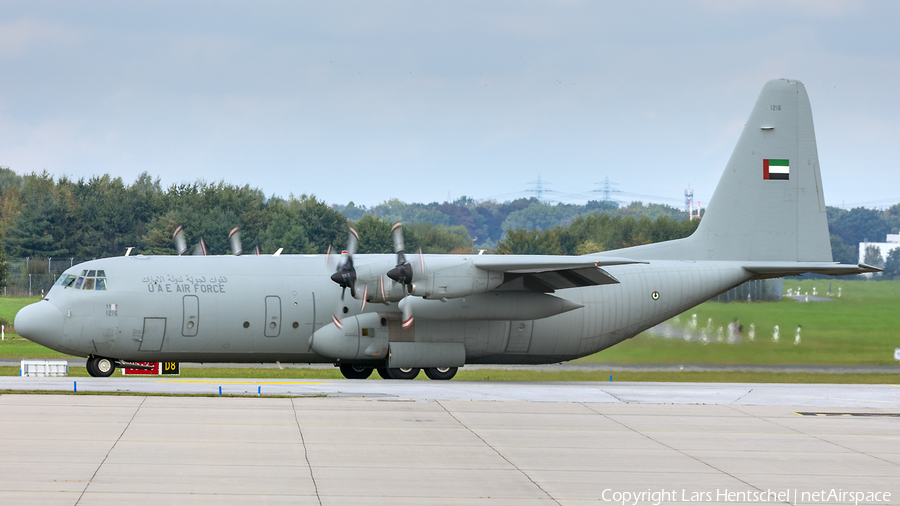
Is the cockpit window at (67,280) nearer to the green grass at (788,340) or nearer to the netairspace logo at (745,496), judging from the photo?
the green grass at (788,340)

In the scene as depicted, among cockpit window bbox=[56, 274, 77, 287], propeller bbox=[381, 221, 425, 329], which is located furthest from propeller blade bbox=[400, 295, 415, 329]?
cockpit window bbox=[56, 274, 77, 287]

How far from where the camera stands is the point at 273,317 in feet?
77.7

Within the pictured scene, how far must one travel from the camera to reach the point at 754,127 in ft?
88.4

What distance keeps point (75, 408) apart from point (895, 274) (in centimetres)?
3278

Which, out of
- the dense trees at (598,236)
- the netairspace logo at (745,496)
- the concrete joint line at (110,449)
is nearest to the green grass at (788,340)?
the concrete joint line at (110,449)

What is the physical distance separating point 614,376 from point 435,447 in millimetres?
17963

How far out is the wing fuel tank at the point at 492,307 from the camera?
2378cm

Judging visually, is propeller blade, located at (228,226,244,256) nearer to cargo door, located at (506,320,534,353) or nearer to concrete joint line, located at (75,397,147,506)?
cargo door, located at (506,320,534,353)

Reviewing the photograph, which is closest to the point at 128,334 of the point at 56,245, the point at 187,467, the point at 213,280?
the point at 213,280

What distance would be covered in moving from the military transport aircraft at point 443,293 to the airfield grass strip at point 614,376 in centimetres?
315

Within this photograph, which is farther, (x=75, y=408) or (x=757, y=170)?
(x=757, y=170)

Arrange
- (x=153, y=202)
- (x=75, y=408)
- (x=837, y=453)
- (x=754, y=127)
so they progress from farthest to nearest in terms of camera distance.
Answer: (x=153, y=202) < (x=754, y=127) < (x=75, y=408) < (x=837, y=453)

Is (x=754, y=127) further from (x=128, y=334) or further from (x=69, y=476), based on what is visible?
(x=69, y=476)

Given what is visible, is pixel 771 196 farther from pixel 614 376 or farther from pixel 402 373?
pixel 402 373
